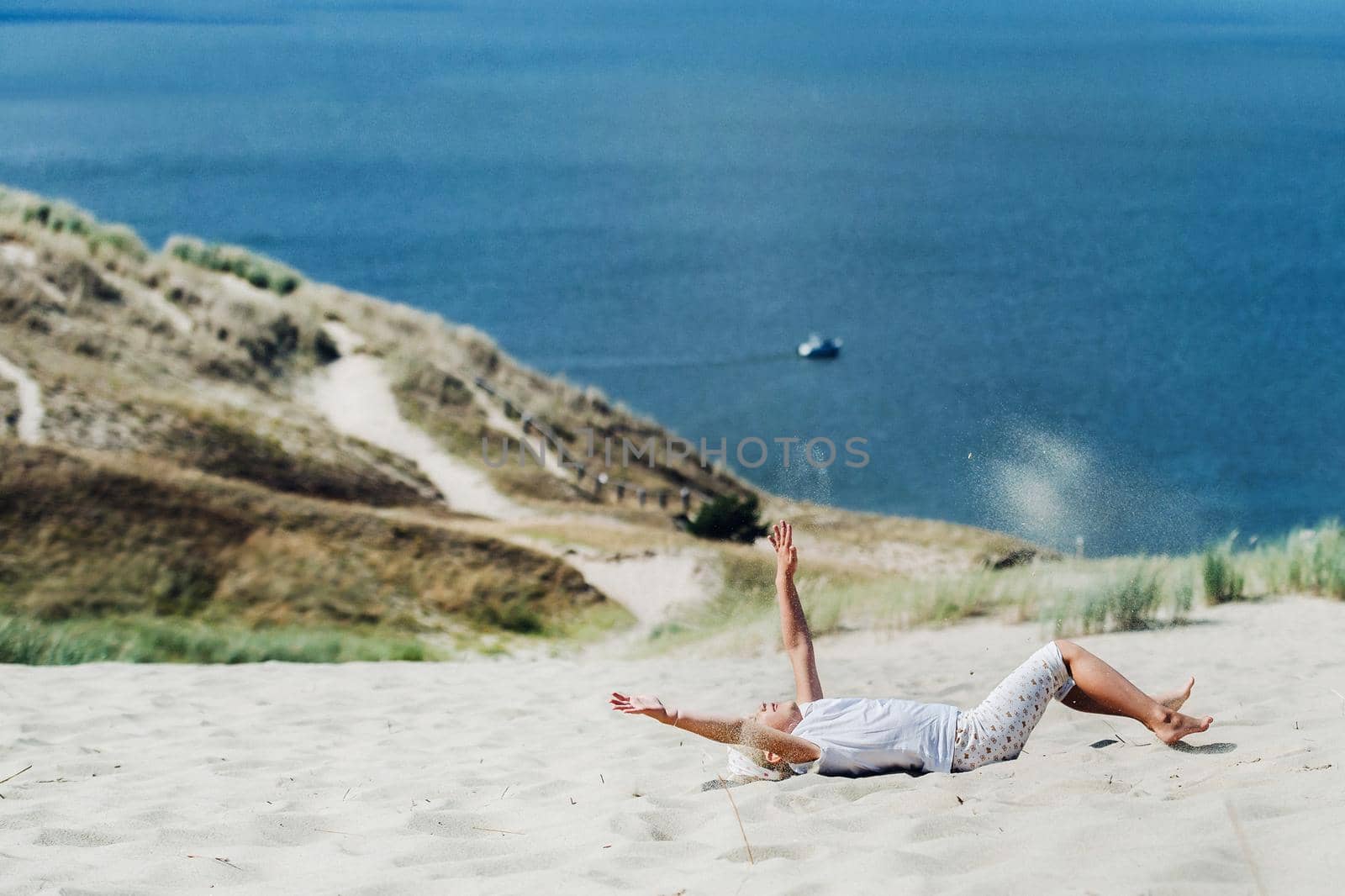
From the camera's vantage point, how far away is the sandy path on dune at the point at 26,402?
17.6 metres

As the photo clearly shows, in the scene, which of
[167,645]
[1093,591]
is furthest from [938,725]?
[167,645]

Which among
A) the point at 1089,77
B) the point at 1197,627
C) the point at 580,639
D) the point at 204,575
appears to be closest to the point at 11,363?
the point at 204,575

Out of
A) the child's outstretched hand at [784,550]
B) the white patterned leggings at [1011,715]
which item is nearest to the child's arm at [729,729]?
the white patterned leggings at [1011,715]

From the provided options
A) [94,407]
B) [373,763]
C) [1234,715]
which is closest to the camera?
[1234,715]

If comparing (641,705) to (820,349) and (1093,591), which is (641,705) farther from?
(820,349)

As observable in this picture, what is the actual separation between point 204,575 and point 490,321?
51.2m

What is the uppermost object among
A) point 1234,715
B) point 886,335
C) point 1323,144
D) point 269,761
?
point 1323,144

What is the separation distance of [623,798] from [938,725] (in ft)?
4.03

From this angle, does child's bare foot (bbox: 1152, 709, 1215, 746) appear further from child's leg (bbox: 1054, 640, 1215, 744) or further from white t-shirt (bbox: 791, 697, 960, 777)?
white t-shirt (bbox: 791, 697, 960, 777)

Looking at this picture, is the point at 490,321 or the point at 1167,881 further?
the point at 490,321

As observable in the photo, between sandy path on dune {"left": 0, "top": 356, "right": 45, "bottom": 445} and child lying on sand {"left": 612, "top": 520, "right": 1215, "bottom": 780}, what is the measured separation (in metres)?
15.1

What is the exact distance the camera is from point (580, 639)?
52.2 ft

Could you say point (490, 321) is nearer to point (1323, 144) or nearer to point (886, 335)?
point (886, 335)

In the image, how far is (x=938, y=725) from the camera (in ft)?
15.7
